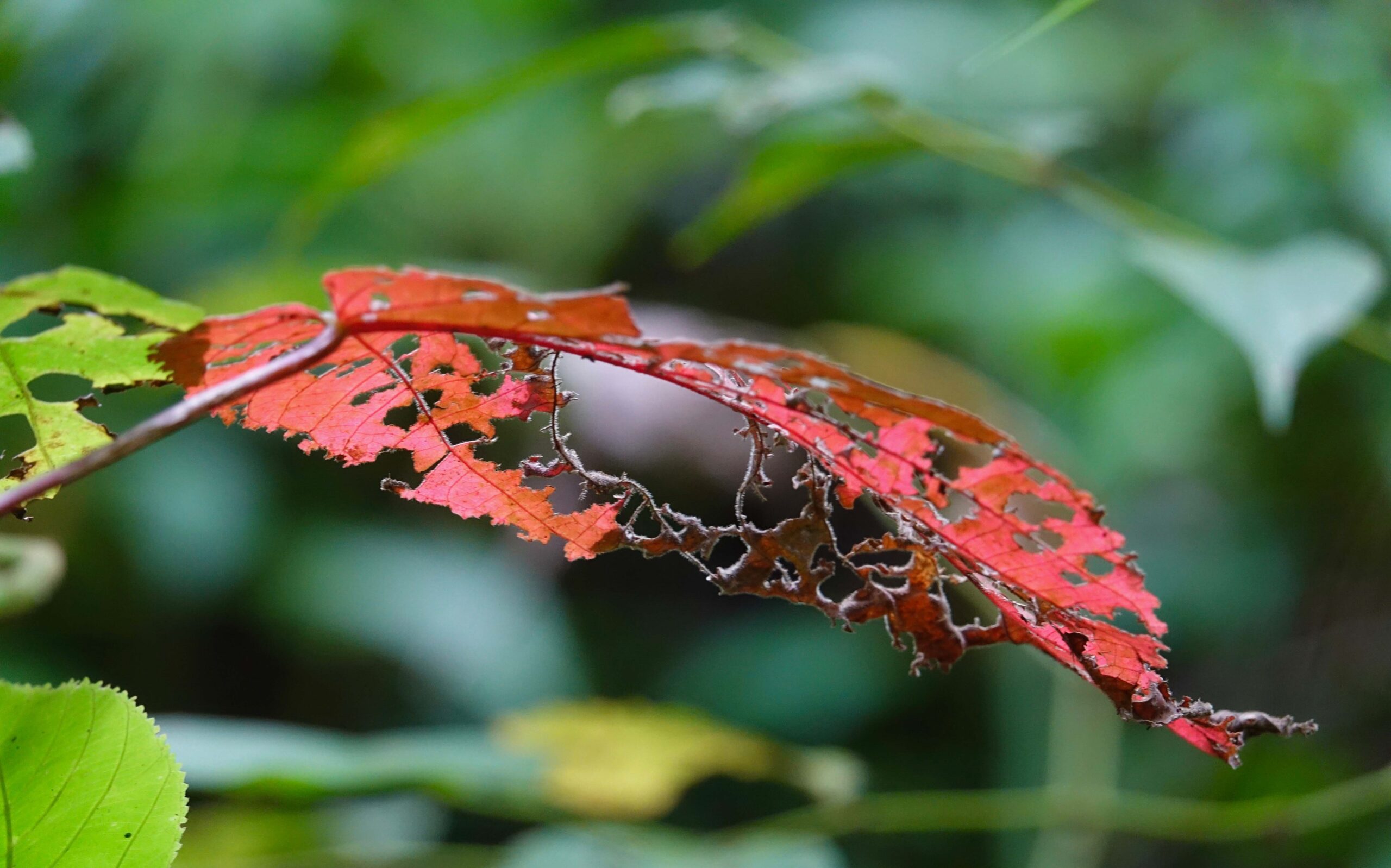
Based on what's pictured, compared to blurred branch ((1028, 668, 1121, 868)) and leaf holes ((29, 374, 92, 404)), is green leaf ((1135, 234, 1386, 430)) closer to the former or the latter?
blurred branch ((1028, 668, 1121, 868))

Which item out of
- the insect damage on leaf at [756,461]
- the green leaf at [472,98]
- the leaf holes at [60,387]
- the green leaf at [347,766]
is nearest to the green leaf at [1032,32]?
the insect damage on leaf at [756,461]

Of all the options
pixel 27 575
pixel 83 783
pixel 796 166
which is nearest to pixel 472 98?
pixel 796 166

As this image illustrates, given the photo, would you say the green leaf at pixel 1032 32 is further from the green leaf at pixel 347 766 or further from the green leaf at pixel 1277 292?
the green leaf at pixel 347 766

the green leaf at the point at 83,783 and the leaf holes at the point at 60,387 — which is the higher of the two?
the green leaf at the point at 83,783

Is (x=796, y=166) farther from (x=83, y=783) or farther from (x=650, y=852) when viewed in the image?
(x=83, y=783)

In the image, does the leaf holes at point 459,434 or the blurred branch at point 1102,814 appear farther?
the blurred branch at point 1102,814

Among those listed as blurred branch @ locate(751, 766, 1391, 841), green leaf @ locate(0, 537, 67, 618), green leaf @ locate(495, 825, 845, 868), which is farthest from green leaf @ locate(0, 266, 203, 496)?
blurred branch @ locate(751, 766, 1391, 841)
